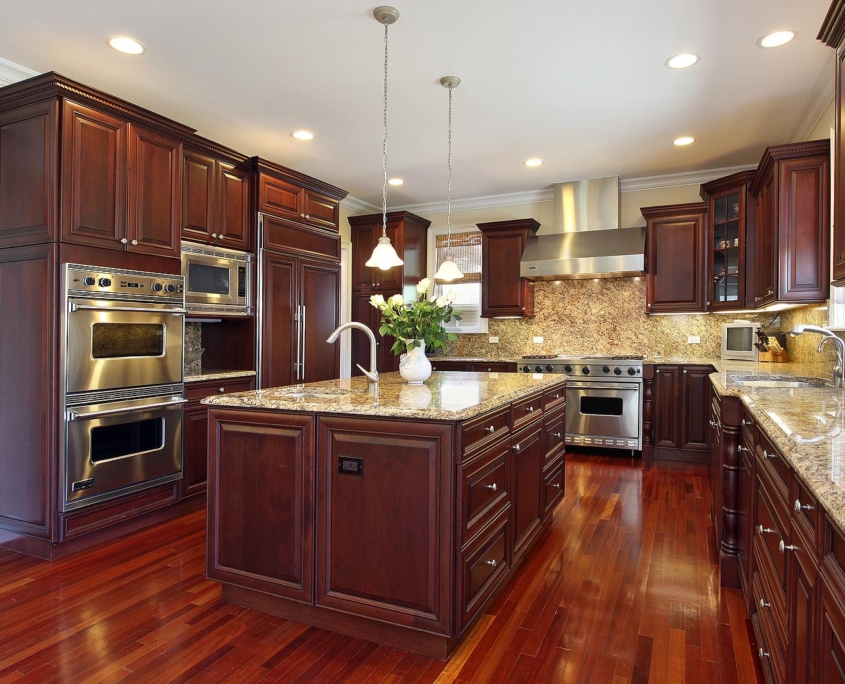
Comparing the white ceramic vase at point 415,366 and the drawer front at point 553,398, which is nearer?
the white ceramic vase at point 415,366

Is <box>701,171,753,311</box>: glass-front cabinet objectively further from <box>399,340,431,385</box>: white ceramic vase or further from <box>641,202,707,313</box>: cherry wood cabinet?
<box>399,340,431,385</box>: white ceramic vase

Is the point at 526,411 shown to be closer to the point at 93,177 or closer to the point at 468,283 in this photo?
the point at 93,177

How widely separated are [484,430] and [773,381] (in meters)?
2.01

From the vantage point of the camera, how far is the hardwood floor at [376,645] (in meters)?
1.91

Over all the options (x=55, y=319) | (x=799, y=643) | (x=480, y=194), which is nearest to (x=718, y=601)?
(x=799, y=643)

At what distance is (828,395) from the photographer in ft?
7.72

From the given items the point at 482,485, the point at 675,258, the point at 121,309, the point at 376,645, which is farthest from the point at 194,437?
the point at 675,258

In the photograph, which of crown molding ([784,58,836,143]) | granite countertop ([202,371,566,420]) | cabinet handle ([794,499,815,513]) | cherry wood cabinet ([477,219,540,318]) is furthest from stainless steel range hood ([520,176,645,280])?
cabinet handle ([794,499,815,513])

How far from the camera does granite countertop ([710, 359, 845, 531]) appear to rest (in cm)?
97

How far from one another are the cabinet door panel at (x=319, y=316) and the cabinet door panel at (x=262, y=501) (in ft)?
8.23

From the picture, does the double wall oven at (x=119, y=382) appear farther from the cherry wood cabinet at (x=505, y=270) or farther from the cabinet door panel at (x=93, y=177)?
the cherry wood cabinet at (x=505, y=270)

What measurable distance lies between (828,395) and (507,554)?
1.55 meters

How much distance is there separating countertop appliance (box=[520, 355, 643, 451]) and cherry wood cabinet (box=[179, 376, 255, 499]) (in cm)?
323

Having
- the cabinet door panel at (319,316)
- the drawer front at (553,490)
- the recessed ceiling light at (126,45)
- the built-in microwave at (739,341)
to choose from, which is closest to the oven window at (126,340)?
the cabinet door panel at (319,316)
